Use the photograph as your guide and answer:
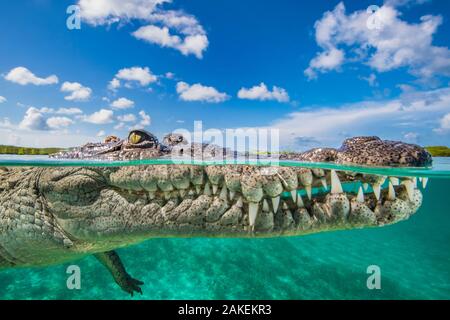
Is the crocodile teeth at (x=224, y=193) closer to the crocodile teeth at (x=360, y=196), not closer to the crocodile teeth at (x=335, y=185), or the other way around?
the crocodile teeth at (x=335, y=185)

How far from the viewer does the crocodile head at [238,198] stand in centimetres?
256

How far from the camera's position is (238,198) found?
8.88 feet

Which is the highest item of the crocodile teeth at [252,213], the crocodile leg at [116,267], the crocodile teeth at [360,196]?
the crocodile teeth at [360,196]

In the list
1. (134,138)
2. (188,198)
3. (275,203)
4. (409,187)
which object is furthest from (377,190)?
(134,138)

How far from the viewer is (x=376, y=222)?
2.51m

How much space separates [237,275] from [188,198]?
1036cm

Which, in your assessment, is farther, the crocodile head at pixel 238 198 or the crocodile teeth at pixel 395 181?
the crocodile teeth at pixel 395 181

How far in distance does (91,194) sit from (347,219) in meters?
2.87

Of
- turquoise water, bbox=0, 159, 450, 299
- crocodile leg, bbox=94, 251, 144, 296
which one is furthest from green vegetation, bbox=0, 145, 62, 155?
turquoise water, bbox=0, 159, 450, 299

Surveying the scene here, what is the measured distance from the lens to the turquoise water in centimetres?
1028

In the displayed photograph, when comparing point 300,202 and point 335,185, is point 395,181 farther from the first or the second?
point 300,202

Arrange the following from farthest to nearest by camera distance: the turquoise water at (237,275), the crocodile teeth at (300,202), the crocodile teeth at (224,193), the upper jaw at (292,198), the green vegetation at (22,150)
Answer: the turquoise water at (237,275) < the green vegetation at (22,150) < the crocodile teeth at (224,193) < the crocodile teeth at (300,202) < the upper jaw at (292,198)

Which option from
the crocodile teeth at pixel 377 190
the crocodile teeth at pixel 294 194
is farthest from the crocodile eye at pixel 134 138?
the crocodile teeth at pixel 377 190

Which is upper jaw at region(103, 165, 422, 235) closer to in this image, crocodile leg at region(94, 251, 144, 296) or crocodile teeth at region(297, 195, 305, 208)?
crocodile teeth at region(297, 195, 305, 208)
